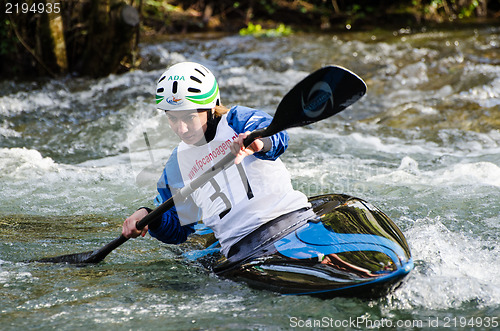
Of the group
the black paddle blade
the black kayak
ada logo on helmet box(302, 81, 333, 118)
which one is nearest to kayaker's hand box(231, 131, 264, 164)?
the black paddle blade

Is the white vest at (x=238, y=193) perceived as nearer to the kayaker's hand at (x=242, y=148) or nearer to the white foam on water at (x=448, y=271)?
the kayaker's hand at (x=242, y=148)

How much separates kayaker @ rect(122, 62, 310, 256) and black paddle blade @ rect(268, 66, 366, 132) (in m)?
0.13

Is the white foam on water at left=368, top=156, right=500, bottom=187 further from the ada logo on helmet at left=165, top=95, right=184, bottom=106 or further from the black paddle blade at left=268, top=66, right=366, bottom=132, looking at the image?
the ada logo on helmet at left=165, top=95, right=184, bottom=106

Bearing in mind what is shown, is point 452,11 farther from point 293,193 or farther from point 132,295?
point 132,295

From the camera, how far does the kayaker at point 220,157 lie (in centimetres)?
306

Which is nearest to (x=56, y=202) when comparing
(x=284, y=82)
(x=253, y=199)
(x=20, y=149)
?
(x=20, y=149)

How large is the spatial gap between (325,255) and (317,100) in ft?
2.72

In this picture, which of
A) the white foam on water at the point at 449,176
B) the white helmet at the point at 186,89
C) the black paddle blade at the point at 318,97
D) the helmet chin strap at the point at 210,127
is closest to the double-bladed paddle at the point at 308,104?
the black paddle blade at the point at 318,97

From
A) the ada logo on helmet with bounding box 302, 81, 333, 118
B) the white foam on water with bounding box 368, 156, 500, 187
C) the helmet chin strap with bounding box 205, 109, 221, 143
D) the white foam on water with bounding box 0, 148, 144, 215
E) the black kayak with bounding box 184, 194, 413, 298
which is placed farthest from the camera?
the white foam on water with bounding box 368, 156, 500, 187

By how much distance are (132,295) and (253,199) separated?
0.83 metres

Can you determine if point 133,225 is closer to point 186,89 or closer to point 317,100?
point 186,89

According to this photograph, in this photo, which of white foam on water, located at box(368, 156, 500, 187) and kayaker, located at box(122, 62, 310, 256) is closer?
kayaker, located at box(122, 62, 310, 256)

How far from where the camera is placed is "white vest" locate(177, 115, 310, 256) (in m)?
3.06

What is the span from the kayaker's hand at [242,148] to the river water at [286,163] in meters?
0.75
